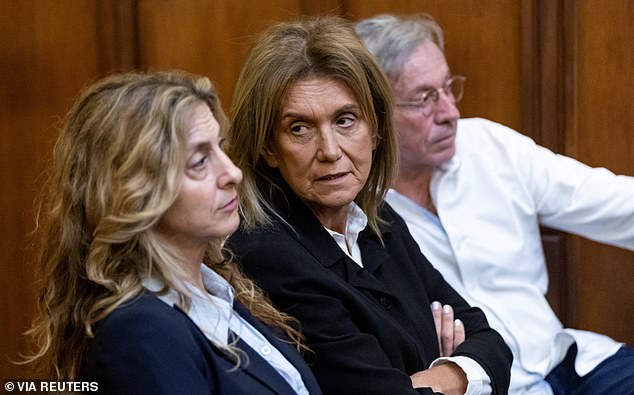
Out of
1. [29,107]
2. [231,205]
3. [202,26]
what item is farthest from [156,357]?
[202,26]

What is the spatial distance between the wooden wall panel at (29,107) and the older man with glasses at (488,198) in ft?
2.59

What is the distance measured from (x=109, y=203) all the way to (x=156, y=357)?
27 cm

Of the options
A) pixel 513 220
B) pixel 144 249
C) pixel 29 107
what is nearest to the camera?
pixel 144 249

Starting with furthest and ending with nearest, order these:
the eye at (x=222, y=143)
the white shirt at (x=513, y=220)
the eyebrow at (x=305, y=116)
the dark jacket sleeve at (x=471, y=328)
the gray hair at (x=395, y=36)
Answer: the gray hair at (x=395, y=36)
the white shirt at (x=513, y=220)
the dark jacket sleeve at (x=471, y=328)
the eyebrow at (x=305, y=116)
the eye at (x=222, y=143)

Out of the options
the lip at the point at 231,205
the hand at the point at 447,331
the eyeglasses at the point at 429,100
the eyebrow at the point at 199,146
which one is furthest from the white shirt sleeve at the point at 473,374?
the eyeglasses at the point at 429,100

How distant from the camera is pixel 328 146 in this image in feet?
7.50

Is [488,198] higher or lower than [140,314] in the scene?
lower

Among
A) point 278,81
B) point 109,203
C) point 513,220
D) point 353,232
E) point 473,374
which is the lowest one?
point 473,374

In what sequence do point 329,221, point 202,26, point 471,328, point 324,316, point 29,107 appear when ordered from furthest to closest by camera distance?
point 202,26 → point 29,107 → point 471,328 → point 329,221 → point 324,316

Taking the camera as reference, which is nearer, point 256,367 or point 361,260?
point 256,367

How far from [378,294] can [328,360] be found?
0.22m

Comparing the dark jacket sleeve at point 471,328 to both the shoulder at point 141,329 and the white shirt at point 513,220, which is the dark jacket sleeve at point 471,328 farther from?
the shoulder at point 141,329

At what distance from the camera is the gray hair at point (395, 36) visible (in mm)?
3037

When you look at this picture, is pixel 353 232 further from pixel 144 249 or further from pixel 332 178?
pixel 144 249
